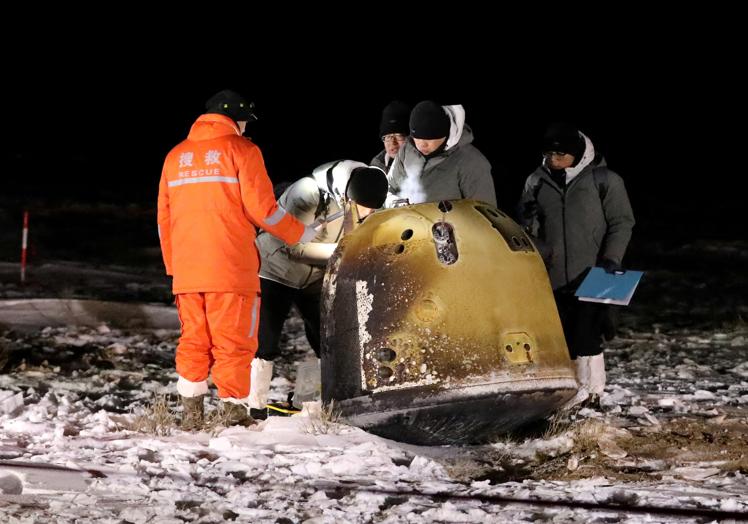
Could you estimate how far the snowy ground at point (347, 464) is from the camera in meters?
4.78

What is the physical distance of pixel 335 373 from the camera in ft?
19.7

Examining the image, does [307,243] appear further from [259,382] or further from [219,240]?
[259,382]

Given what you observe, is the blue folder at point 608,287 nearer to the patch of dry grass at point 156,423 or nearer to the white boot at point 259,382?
the white boot at point 259,382

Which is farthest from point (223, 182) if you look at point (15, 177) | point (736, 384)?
point (15, 177)

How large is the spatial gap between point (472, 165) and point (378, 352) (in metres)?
1.55

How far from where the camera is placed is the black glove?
721cm

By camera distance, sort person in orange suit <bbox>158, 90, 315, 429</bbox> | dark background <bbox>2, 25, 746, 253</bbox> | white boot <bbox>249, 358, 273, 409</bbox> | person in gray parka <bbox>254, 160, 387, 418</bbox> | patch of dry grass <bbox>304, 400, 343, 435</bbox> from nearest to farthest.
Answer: patch of dry grass <bbox>304, 400, 343, 435</bbox>
person in orange suit <bbox>158, 90, 315, 429</bbox>
person in gray parka <bbox>254, 160, 387, 418</bbox>
white boot <bbox>249, 358, 273, 409</bbox>
dark background <bbox>2, 25, 746, 253</bbox>

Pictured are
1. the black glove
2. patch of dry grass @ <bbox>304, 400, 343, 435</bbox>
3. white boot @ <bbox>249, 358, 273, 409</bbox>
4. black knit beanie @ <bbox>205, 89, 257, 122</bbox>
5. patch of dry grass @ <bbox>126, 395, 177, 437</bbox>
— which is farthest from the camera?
the black glove

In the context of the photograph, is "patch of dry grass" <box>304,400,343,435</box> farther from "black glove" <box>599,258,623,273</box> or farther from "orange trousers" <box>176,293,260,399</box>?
"black glove" <box>599,258,623,273</box>

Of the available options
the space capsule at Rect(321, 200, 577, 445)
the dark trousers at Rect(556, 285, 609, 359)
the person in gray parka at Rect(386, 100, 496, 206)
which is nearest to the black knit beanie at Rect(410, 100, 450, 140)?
the person in gray parka at Rect(386, 100, 496, 206)

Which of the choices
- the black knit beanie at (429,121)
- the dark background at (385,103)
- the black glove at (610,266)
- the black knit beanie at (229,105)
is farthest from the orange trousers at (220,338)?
the dark background at (385,103)

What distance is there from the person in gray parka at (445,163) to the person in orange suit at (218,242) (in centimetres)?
81

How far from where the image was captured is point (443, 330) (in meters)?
5.63

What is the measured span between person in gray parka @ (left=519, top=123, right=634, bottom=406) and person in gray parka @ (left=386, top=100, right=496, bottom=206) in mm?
717
